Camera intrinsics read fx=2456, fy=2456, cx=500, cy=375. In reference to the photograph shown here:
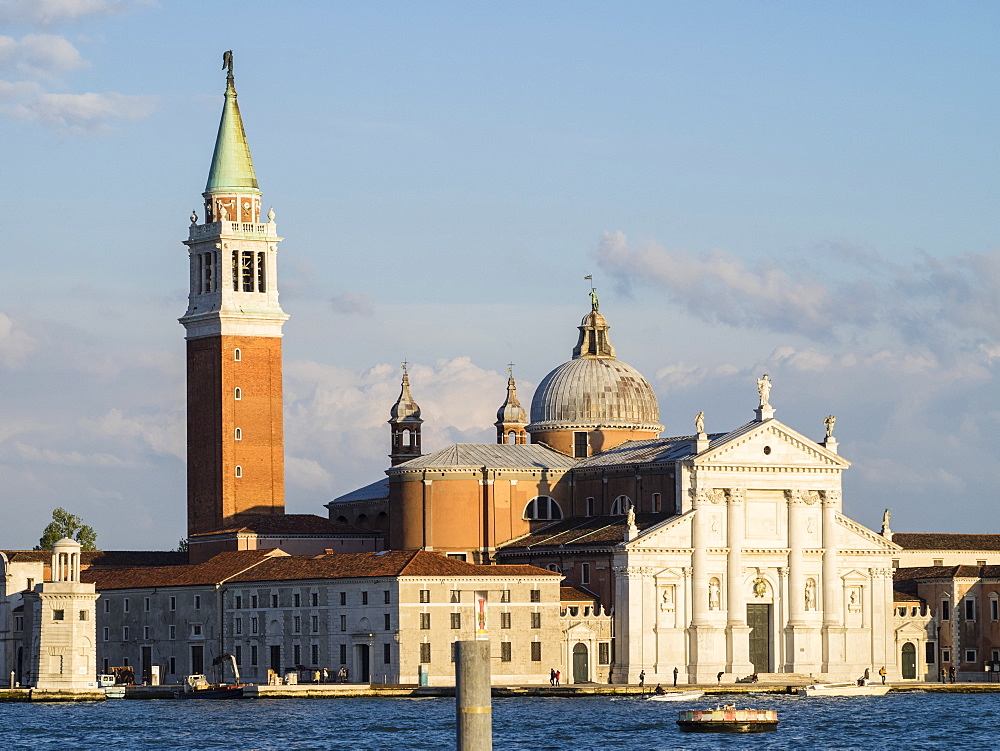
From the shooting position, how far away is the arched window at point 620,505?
317 feet

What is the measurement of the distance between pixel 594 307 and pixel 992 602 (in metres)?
21.7

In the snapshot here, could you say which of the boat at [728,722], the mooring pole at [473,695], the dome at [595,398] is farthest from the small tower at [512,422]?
the mooring pole at [473,695]

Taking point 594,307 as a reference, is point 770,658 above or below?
below

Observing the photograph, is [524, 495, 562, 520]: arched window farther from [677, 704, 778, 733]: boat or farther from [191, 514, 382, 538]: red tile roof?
[677, 704, 778, 733]: boat

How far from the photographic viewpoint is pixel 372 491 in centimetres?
10731

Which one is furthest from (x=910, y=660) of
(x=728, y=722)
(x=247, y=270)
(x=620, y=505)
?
(x=247, y=270)

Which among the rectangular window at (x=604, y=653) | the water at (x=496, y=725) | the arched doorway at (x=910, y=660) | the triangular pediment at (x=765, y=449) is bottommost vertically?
the water at (x=496, y=725)

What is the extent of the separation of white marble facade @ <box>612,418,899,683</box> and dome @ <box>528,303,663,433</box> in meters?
11.6

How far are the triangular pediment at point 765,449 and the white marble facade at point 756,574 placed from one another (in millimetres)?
38

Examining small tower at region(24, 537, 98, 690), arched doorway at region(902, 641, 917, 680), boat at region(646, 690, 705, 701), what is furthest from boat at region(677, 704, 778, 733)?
arched doorway at region(902, 641, 917, 680)

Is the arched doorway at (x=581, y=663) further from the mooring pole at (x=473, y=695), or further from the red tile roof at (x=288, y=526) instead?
the mooring pole at (x=473, y=695)

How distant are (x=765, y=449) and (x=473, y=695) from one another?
57752 mm

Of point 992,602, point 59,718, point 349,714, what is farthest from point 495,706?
point 992,602

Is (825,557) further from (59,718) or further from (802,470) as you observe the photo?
(59,718)
